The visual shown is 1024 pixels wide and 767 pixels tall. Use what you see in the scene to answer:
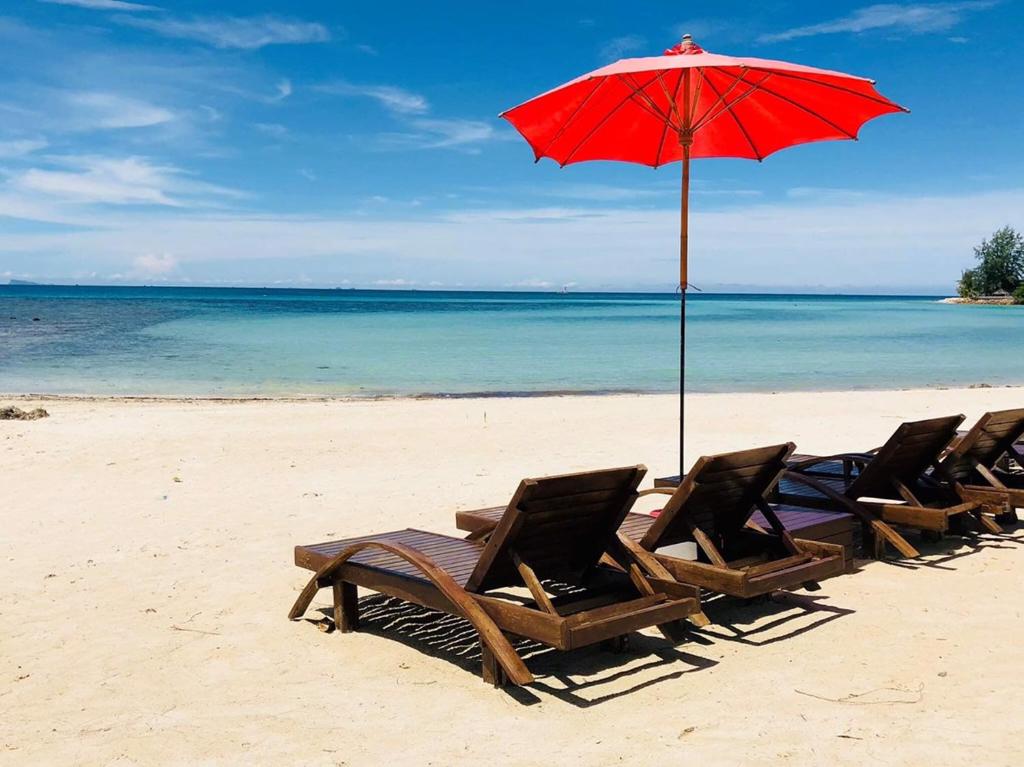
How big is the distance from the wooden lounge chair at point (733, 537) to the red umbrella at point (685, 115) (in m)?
1.70

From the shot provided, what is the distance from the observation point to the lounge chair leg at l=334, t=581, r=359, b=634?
4832 mm

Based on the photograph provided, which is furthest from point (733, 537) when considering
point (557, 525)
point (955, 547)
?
point (955, 547)

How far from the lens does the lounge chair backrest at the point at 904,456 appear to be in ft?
18.9

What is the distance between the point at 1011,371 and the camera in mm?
26469

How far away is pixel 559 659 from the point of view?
4406 millimetres

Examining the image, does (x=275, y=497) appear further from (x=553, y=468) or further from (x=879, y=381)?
(x=879, y=381)

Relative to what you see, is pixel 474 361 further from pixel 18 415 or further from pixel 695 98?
pixel 695 98

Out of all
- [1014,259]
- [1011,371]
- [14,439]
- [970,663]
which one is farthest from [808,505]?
[1014,259]

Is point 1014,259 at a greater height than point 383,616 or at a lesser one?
greater

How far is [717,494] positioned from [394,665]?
5.84ft

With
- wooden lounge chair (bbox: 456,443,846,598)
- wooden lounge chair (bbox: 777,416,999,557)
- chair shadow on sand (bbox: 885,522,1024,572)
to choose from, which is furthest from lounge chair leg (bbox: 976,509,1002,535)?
wooden lounge chair (bbox: 456,443,846,598)

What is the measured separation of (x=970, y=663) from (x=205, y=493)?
6.65m

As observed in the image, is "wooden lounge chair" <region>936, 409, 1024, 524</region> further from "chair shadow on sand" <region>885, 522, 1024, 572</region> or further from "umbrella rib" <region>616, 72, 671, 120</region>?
"umbrella rib" <region>616, 72, 671, 120</region>

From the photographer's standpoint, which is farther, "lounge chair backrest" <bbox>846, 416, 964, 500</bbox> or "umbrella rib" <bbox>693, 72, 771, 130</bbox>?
"umbrella rib" <bbox>693, 72, 771, 130</bbox>
